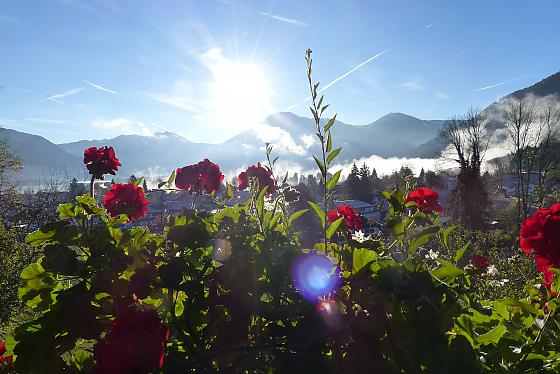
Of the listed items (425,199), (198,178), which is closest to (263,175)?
(198,178)

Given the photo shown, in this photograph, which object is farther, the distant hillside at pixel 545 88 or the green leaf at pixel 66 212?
the distant hillside at pixel 545 88

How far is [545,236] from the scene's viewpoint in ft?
4.23

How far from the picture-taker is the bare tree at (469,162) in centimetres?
2689

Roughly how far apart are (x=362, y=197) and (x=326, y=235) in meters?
56.2

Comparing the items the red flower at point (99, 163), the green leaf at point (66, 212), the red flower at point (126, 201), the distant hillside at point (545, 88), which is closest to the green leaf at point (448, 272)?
the green leaf at point (66, 212)

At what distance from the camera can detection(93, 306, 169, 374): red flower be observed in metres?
0.84

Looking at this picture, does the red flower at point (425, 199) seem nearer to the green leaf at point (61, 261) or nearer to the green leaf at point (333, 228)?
the green leaf at point (333, 228)

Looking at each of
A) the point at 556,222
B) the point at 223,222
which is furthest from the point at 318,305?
the point at 556,222

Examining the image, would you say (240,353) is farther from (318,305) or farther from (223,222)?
(223,222)

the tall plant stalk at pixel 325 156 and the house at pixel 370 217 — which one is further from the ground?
the tall plant stalk at pixel 325 156

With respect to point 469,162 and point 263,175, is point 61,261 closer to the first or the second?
point 263,175

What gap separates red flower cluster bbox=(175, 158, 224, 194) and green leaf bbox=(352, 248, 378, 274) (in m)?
1.58

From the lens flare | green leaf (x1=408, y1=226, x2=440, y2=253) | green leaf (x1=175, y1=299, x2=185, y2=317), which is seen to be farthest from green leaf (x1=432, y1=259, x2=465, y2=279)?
green leaf (x1=175, y1=299, x2=185, y2=317)

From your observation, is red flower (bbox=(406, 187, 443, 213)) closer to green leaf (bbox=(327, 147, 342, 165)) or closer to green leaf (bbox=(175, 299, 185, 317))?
green leaf (bbox=(327, 147, 342, 165))
